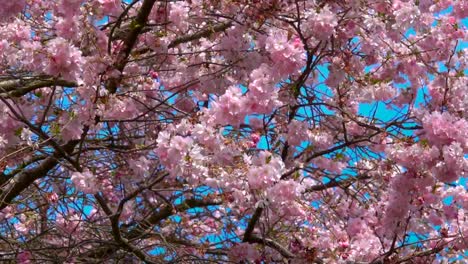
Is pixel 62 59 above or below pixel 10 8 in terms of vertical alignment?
below

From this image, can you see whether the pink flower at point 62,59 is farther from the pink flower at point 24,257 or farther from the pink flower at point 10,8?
the pink flower at point 24,257

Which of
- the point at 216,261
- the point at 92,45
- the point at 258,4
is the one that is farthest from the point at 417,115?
the point at 92,45

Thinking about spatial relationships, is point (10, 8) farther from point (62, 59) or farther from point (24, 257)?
point (24, 257)

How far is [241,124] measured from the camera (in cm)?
442

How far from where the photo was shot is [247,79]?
453cm

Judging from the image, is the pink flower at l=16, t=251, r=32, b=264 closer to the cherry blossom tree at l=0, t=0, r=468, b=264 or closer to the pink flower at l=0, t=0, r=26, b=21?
the cherry blossom tree at l=0, t=0, r=468, b=264

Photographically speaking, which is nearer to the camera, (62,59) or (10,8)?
(62,59)

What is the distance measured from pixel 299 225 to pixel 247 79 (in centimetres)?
159

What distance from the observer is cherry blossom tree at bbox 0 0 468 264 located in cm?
388

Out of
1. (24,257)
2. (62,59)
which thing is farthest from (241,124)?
(24,257)

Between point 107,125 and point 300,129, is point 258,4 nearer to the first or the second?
point 300,129

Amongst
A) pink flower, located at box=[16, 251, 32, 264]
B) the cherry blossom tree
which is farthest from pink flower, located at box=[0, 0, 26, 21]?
pink flower, located at box=[16, 251, 32, 264]

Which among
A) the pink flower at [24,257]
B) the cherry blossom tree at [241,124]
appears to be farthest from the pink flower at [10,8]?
the pink flower at [24,257]

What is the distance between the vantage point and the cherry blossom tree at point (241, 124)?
3.88 m
